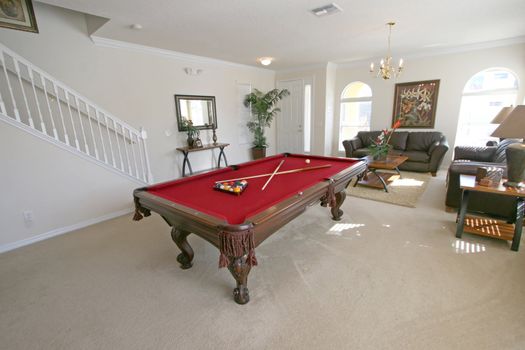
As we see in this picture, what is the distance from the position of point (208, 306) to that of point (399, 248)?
6.38ft

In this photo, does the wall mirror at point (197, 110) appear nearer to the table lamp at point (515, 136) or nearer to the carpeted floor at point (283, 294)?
the carpeted floor at point (283, 294)

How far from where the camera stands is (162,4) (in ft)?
8.26

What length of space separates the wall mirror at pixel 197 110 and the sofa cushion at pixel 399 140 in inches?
165

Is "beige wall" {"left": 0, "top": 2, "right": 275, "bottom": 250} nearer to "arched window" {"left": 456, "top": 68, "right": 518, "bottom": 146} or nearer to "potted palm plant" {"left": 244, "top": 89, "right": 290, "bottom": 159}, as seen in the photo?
"potted palm plant" {"left": 244, "top": 89, "right": 290, "bottom": 159}

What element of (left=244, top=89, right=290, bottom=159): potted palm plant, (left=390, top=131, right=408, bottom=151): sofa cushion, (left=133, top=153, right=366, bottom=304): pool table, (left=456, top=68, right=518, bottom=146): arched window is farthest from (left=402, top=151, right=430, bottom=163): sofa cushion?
(left=244, top=89, right=290, bottom=159): potted palm plant

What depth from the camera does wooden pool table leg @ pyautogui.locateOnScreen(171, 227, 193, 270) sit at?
86.8 inches

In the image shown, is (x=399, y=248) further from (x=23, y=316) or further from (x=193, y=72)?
(x=193, y=72)

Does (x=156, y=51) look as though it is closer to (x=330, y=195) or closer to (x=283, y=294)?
(x=330, y=195)

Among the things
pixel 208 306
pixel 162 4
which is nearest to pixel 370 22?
pixel 162 4

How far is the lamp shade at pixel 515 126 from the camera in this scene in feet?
6.89

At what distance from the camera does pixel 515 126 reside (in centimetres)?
213

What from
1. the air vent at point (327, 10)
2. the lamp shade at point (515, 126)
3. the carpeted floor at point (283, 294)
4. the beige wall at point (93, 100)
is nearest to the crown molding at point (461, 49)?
the air vent at point (327, 10)

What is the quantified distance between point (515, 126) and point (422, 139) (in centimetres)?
351

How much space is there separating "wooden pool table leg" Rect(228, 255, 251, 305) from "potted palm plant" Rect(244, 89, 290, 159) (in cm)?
471
